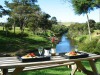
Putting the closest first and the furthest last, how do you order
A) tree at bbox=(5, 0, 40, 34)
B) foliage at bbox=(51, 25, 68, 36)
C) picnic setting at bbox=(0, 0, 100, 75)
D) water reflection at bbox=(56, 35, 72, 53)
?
picnic setting at bbox=(0, 0, 100, 75) < water reflection at bbox=(56, 35, 72, 53) < tree at bbox=(5, 0, 40, 34) < foliage at bbox=(51, 25, 68, 36)

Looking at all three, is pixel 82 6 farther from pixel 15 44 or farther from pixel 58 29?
pixel 58 29

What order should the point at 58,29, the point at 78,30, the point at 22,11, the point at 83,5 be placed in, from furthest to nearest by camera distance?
the point at 58,29 < the point at 78,30 < the point at 22,11 < the point at 83,5

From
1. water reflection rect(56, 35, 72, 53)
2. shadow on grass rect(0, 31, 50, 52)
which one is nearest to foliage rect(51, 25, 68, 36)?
shadow on grass rect(0, 31, 50, 52)

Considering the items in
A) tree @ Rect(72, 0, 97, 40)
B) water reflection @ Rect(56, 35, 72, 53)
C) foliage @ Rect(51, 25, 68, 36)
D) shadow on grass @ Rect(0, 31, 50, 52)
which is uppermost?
tree @ Rect(72, 0, 97, 40)

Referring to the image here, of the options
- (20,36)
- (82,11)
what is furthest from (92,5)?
(20,36)

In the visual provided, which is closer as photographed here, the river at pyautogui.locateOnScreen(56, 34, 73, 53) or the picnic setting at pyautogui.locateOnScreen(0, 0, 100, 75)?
Answer: the picnic setting at pyautogui.locateOnScreen(0, 0, 100, 75)

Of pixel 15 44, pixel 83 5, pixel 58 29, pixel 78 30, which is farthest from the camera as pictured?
pixel 58 29

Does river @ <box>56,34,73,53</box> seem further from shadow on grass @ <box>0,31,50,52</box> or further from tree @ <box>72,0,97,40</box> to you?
tree @ <box>72,0,97,40</box>

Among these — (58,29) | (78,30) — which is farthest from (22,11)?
(58,29)

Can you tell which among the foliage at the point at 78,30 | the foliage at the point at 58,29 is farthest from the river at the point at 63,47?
the foliage at the point at 58,29

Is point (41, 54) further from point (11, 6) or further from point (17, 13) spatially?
point (11, 6)

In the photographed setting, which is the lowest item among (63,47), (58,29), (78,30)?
(63,47)

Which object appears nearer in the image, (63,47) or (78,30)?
(63,47)

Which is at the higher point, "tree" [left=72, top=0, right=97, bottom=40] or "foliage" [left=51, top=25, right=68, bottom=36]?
"tree" [left=72, top=0, right=97, bottom=40]
